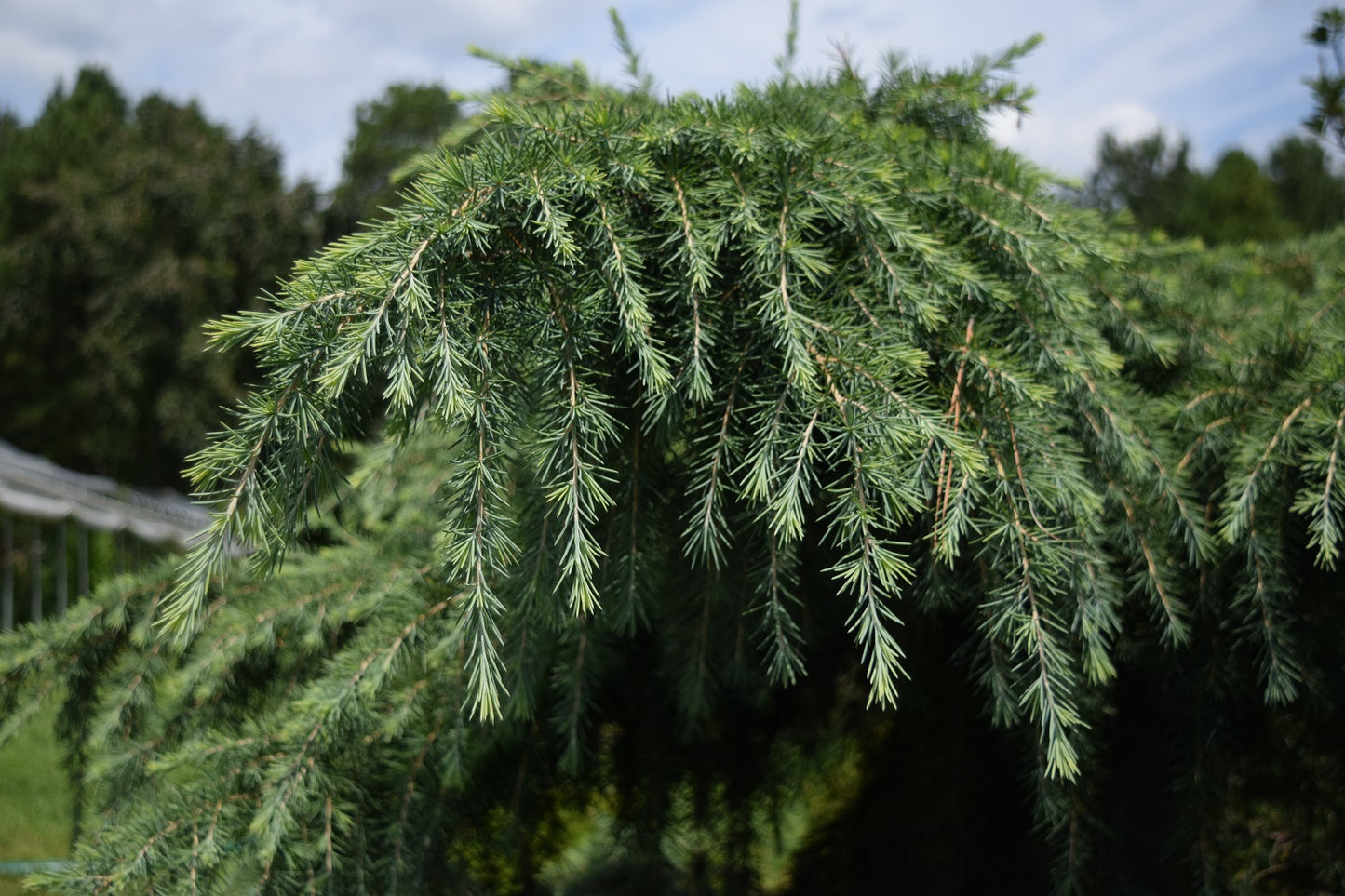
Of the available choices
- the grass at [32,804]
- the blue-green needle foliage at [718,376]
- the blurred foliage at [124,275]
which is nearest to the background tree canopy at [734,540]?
the blue-green needle foliage at [718,376]

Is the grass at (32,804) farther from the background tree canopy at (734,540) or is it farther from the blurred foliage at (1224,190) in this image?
the blurred foliage at (1224,190)

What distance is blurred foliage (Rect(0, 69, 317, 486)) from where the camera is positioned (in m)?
15.8

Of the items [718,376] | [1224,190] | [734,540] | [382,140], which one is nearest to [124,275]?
[382,140]

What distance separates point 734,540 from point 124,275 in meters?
17.4

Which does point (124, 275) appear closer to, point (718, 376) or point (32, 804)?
point (32, 804)

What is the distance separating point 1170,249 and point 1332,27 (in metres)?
0.55

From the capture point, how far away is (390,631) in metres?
1.75

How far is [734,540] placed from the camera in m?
1.68

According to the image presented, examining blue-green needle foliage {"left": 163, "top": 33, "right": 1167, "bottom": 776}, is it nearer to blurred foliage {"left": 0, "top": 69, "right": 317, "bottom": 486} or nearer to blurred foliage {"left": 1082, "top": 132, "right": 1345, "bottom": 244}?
blurred foliage {"left": 0, "top": 69, "right": 317, "bottom": 486}

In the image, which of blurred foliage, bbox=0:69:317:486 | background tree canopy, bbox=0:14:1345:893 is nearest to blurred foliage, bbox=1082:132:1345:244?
blurred foliage, bbox=0:69:317:486

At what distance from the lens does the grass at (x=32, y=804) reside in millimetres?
4023

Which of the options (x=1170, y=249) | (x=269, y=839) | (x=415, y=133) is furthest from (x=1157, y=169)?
(x=269, y=839)

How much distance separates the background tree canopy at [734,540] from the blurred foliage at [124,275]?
1486 cm

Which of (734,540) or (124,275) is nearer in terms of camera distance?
(734,540)
